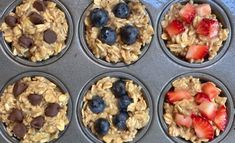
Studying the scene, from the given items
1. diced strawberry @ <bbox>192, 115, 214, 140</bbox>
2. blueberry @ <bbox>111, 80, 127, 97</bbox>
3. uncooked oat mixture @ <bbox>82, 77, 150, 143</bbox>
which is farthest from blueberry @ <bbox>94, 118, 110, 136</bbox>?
diced strawberry @ <bbox>192, 115, 214, 140</bbox>

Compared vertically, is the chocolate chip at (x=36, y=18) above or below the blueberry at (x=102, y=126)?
above

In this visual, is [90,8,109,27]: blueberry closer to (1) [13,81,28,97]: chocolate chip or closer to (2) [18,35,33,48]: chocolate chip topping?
(2) [18,35,33,48]: chocolate chip topping

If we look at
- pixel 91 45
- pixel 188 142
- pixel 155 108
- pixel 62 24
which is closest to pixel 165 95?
pixel 155 108

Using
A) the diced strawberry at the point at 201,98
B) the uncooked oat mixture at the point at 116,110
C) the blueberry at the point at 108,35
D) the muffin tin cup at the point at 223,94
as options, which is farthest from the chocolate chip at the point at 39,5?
the diced strawberry at the point at 201,98

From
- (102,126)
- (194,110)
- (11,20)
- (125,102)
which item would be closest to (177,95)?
(194,110)

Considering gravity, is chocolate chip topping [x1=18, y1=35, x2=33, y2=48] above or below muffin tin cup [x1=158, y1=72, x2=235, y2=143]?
above

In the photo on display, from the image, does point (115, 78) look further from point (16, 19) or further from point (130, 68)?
point (16, 19)

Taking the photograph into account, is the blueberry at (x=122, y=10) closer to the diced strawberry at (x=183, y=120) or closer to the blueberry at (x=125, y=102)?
the blueberry at (x=125, y=102)
